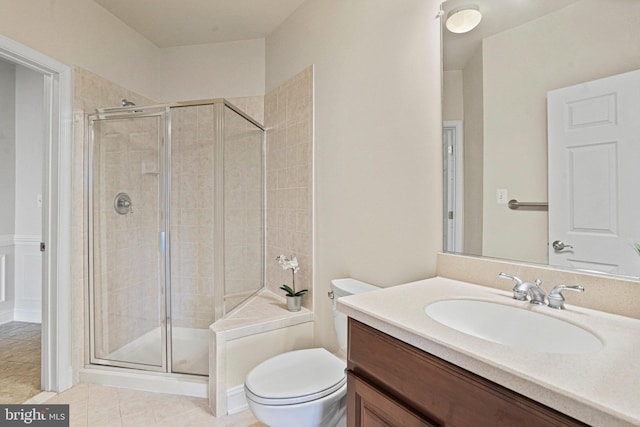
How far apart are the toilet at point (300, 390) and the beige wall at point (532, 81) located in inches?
28.1

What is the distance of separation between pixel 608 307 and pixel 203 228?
231 cm

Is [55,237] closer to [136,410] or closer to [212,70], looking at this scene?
[136,410]

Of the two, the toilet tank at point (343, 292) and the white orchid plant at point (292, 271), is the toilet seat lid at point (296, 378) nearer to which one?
the toilet tank at point (343, 292)

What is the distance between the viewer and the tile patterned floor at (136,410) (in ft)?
5.39

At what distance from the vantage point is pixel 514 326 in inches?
36.1

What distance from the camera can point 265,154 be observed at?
2.63 m

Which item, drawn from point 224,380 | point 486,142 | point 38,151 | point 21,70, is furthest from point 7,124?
point 486,142

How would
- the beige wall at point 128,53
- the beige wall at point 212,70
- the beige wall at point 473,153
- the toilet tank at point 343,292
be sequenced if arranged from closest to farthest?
the beige wall at point 473,153 < the toilet tank at point 343,292 < the beige wall at point 128,53 < the beige wall at point 212,70

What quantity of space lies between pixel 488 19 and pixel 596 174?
0.71 meters

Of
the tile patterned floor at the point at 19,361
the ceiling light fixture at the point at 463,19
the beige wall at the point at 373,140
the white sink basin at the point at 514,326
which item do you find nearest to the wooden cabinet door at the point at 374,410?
the white sink basin at the point at 514,326

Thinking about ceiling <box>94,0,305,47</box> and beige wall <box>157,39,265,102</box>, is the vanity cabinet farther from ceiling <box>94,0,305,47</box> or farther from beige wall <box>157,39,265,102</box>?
beige wall <box>157,39,265,102</box>

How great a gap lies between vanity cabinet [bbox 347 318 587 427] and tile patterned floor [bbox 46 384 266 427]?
3.53 ft

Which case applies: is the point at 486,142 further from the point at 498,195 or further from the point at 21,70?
the point at 21,70

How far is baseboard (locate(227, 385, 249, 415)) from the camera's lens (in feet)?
5.66
